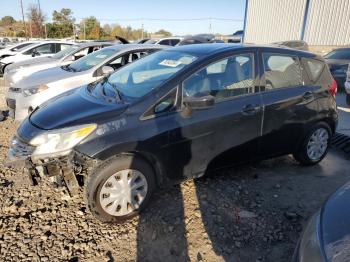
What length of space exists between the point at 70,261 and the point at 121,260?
43 cm

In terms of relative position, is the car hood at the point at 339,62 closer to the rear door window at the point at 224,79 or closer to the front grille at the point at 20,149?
the rear door window at the point at 224,79

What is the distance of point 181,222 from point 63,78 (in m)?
3.94

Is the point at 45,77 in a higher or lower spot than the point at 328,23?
lower

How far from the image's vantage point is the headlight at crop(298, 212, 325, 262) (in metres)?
1.63

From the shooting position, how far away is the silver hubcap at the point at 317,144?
4558mm

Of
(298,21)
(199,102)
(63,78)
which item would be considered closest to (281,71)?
(199,102)

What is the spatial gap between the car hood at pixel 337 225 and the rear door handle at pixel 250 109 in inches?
69.1

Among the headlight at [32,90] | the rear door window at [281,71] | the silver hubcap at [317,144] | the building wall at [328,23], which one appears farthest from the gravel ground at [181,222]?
the building wall at [328,23]

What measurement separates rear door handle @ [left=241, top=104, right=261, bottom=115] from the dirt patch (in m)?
0.92

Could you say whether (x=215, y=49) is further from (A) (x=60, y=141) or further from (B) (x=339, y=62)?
(B) (x=339, y=62)

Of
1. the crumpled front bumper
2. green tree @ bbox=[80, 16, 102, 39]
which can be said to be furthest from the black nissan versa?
green tree @ bbox=[80, 16, 102, 39]

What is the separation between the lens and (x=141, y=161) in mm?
3236

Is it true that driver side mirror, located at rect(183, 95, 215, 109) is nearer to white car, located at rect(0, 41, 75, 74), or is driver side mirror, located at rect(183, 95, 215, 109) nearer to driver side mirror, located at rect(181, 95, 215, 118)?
driver side mirror, located at rect(181, 95, 215, 118)

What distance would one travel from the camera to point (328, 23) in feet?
66.9
